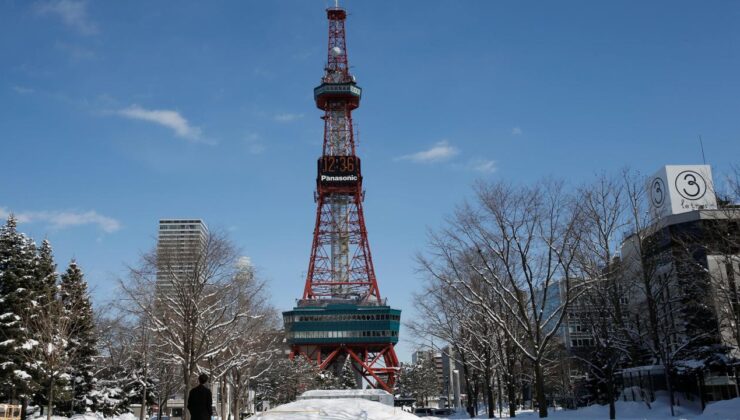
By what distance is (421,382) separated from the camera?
11200 cm

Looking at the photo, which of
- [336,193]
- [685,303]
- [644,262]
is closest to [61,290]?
[644,262]

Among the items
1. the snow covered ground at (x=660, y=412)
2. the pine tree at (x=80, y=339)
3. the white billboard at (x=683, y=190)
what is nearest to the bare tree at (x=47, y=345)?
the pine tree at (x=80, y=339)

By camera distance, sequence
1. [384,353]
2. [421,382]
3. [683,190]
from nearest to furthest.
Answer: [683,190] → [384,353] → [421,382]

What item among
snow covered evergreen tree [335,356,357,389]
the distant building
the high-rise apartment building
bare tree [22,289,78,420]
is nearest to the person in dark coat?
the high-rise apartment building

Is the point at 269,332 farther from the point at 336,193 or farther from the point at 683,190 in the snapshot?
the point at 336,193

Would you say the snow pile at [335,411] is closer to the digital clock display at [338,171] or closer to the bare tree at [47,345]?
the bare tree at [47,345]

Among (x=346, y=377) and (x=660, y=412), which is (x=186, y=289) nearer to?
(x=660, y=412)

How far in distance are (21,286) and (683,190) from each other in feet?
171

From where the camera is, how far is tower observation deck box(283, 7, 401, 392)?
101 metres

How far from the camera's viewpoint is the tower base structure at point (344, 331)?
100625 mm

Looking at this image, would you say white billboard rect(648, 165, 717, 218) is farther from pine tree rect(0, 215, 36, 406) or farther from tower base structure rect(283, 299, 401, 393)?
tower base structure rect(283, 299, 401, 393)

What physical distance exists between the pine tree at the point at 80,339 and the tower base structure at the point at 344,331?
5781 centimetres

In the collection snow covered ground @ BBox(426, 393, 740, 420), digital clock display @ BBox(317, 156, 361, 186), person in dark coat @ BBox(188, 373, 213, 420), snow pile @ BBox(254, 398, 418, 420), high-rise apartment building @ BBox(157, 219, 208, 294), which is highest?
digital clock display @ BBox(317, 156, 361, 186)

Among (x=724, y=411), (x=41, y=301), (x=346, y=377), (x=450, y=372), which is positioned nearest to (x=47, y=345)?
(x=41, y=301)
